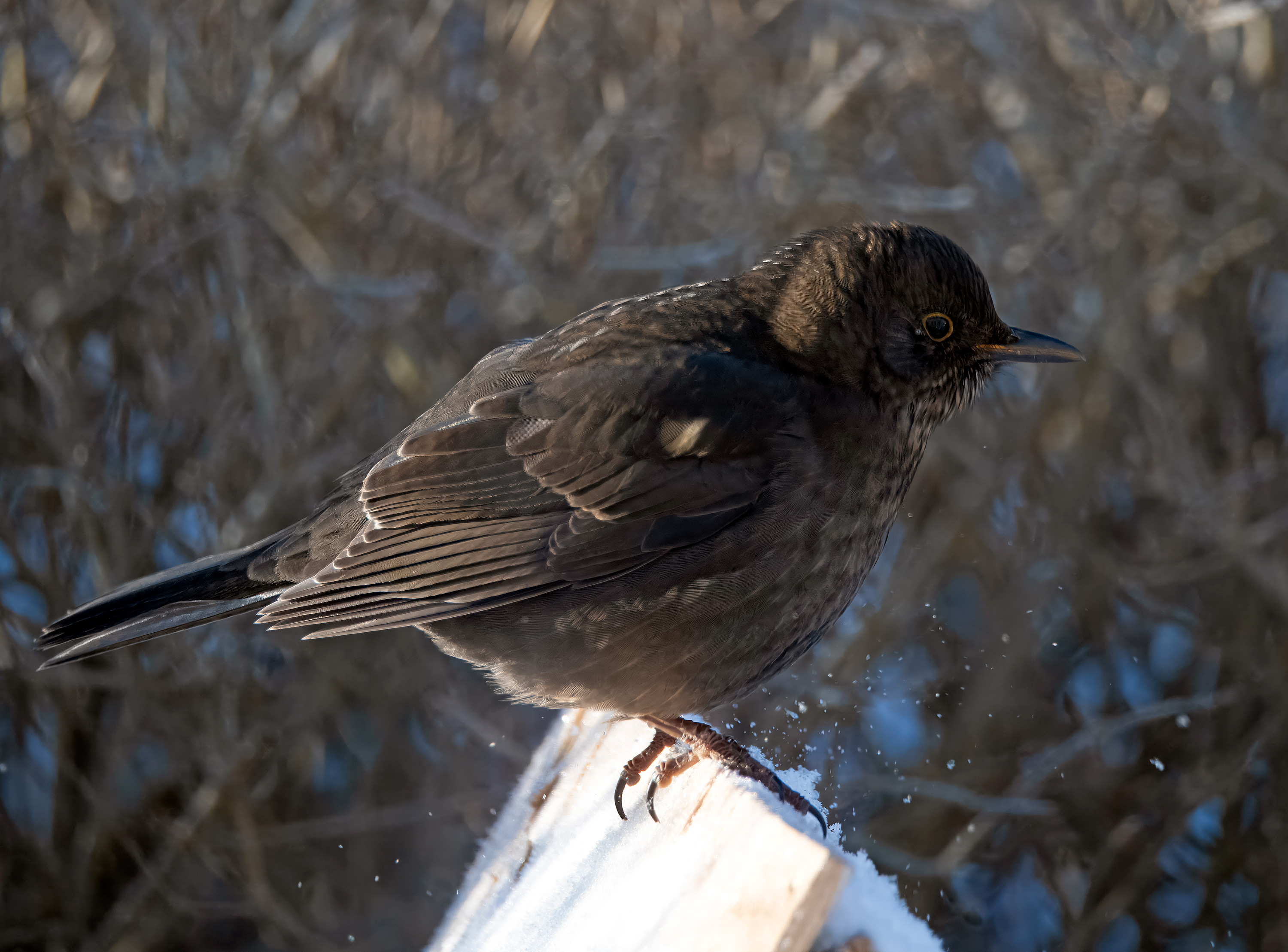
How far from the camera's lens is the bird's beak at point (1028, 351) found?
242cm

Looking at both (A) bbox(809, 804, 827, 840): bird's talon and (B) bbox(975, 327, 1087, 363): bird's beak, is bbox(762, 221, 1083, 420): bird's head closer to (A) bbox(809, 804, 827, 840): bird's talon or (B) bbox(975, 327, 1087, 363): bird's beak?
(B) bbox(975, 327, 1087, 363): bird's beak

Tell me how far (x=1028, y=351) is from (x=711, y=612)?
2.99ft

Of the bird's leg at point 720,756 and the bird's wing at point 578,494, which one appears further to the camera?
the bird's wing at point 578,494

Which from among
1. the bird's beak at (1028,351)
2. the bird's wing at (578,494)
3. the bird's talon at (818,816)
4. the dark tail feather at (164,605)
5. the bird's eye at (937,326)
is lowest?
the bird's talon at (818,816)

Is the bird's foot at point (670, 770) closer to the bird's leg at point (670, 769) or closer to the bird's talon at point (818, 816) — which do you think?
the bird's leg at point (670, 769)

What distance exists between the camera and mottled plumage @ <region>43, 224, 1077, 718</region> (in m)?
2.26

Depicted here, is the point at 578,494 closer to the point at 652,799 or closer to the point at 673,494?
the point at 673,494

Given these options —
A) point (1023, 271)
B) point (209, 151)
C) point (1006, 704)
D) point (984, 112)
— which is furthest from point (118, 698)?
point (984, 112)

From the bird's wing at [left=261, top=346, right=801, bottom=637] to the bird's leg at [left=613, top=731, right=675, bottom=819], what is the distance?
0.47 m

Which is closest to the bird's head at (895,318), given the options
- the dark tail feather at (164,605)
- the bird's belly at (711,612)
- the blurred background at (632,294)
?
the bird's belly at (711,612)

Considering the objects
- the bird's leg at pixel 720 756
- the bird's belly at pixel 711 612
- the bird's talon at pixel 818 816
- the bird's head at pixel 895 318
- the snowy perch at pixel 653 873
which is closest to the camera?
the snowy perch at pixel 653 873

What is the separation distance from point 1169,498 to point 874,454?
3.21 metres

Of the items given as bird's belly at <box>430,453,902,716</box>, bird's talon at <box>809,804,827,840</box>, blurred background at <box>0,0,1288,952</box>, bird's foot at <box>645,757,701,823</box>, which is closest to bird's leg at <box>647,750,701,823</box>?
bird's foot at <box>645,757,701,823</box>

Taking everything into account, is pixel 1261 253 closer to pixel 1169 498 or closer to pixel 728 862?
pixel 1169 498
